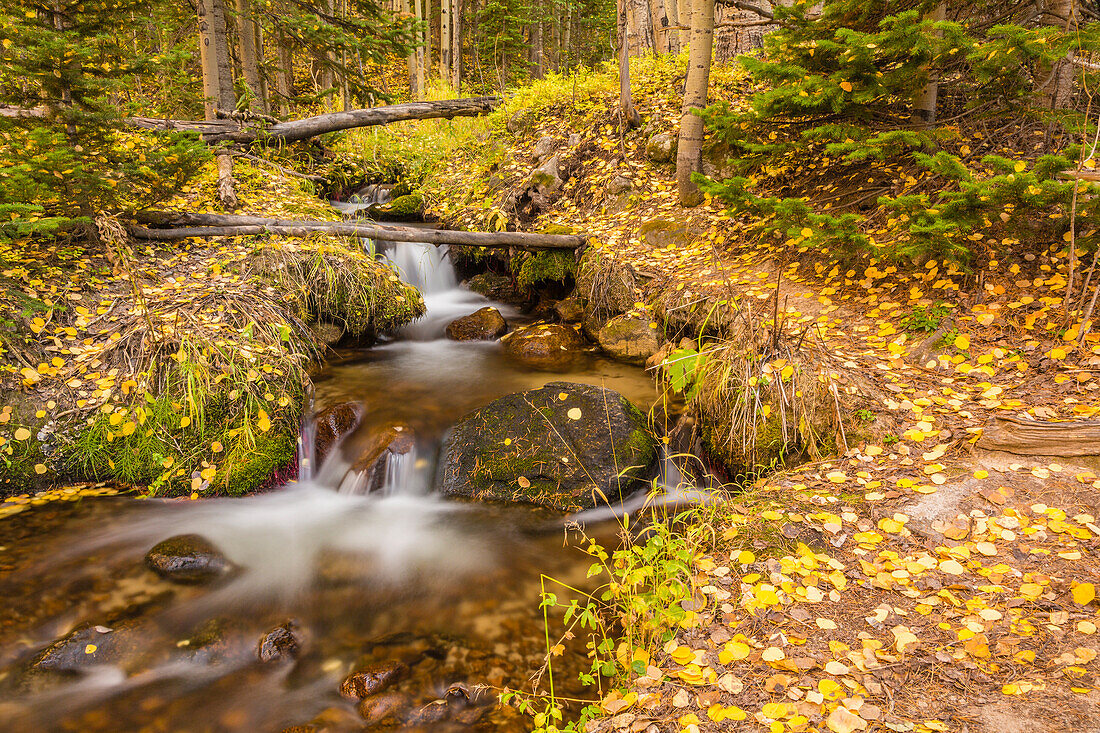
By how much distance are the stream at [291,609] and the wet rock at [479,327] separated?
7.83 feet

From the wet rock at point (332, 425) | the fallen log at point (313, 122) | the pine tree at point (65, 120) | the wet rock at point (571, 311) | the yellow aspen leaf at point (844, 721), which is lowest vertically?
the yellow aspen leaf at point (844, 721)

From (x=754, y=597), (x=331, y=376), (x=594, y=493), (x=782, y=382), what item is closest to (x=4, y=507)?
(x=331, y=376)

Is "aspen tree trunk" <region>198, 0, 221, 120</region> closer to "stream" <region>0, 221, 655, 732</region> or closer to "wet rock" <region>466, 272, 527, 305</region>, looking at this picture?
"wet rock" <region>466, 272, 527, 305</region>

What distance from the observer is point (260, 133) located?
8664 mm

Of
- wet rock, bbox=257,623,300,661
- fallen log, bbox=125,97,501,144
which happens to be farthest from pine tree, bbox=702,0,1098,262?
fallen log, bbox=125,97,501,144

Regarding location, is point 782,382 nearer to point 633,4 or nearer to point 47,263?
point 47,263

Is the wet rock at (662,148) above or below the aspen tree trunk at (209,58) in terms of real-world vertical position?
below

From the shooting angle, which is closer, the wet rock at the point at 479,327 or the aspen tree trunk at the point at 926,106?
the aspen tree trunk at the point at 926,106

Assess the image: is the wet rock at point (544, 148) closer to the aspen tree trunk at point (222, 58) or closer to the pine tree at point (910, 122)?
the pine tree at point (910, 122)

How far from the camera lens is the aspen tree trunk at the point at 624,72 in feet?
24.4

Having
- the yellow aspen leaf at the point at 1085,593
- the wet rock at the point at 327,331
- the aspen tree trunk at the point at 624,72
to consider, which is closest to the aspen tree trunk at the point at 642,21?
the aspen tree trunk at the point at 624,72

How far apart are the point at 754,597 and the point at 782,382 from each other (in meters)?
Answer: 1.95

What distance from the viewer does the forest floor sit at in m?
2.05

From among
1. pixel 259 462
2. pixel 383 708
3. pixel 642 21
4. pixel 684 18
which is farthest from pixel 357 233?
pixel 684 18
